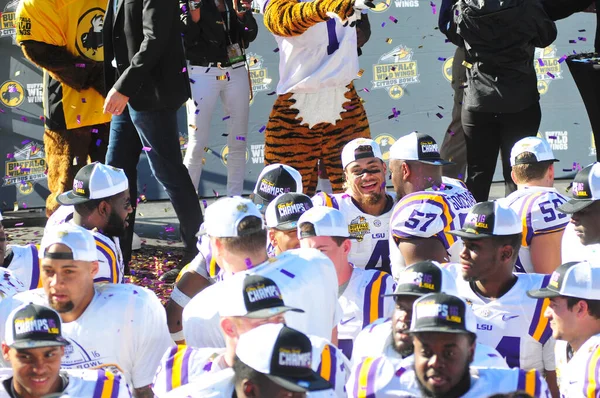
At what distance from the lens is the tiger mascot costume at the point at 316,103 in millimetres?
7020

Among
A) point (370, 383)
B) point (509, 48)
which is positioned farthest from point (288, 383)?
point (509, 48)

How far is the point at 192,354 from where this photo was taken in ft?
12.3

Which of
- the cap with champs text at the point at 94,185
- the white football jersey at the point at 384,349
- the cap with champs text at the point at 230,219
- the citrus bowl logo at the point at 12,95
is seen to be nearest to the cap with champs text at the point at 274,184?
the cap with champs text at the point at 94,185

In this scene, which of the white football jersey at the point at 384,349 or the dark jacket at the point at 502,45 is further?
the dark jacket at the point at 502,45

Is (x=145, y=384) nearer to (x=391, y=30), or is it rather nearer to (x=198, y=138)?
(x=198, y=138)

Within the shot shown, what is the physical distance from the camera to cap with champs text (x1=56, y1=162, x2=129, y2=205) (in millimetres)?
5398

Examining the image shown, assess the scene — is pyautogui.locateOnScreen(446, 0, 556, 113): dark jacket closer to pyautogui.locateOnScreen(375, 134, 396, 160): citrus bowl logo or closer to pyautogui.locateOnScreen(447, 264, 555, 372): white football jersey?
pyautogui.locateOnScreen(375, 134, 396, 160): citrus bowl logo

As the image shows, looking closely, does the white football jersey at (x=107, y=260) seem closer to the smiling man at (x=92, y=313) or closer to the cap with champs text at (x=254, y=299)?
the smiling man at (x=92, y=313)

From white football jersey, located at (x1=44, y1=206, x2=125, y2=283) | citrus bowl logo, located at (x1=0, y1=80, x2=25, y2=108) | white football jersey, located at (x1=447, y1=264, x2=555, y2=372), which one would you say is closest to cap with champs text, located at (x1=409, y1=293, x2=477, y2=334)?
white football jersey, located at (x1=447, y1=264, x2=555, y2=372)

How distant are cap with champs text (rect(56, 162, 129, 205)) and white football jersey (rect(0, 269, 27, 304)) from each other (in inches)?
28.1

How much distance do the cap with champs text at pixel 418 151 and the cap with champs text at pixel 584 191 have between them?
0.80 m

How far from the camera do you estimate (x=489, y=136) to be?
281 inches

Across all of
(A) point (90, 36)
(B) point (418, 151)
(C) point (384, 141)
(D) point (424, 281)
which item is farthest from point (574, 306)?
(C) point (384, 141)

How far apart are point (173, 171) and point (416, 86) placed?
334cm
